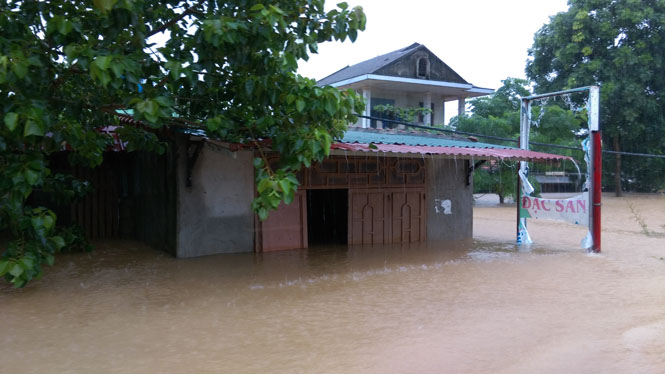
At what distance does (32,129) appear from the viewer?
4.47 meters

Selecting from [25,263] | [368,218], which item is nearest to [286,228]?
[368,218]

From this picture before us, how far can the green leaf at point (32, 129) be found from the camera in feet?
14.6

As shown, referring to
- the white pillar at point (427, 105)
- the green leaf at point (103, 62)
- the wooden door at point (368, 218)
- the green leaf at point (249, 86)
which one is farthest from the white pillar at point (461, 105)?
the green leaf at point (103, 62)

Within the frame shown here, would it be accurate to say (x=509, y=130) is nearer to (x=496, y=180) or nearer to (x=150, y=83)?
(x=496, y=180)

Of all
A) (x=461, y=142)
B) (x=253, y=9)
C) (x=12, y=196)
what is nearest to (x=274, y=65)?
(x=253, y=9)

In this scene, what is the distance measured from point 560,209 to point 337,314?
7.01 meters

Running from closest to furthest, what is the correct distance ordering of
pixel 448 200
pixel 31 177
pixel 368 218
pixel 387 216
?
pixel 31 177, pixel 368 218, pixel 387 216, pixel 448 200

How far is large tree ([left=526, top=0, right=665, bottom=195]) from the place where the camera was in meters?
23.9

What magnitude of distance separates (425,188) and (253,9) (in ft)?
24.7

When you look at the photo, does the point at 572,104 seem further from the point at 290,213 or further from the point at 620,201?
the point at 290,213

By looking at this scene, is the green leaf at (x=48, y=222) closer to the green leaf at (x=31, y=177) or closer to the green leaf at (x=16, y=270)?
the green leaf at (x=16, y=270)

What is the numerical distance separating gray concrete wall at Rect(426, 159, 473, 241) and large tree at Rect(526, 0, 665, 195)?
50.7 feet

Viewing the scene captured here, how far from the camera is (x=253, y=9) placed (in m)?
5.58

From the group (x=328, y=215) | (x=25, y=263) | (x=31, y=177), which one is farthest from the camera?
(x=328, y=215)
